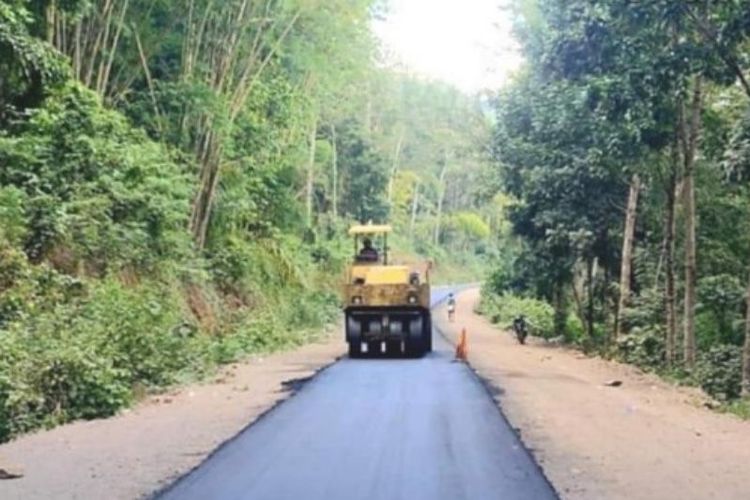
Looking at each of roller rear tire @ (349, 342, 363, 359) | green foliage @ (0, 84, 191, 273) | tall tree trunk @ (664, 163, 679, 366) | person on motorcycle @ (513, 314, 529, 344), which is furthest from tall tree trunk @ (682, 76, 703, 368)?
person on motorcycle @ (513, 314, 529, 344)

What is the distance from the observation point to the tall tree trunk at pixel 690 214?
19422 millimetres

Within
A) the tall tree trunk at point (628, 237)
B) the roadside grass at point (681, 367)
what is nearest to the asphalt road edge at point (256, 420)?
the roadside grass at point (681, 367)

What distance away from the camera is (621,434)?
40.1ft

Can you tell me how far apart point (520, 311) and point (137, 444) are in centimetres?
3278

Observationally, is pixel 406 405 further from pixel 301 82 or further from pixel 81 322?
pixel 301 82

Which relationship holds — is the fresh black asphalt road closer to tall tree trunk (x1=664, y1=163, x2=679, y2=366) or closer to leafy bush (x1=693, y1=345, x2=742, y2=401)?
leafy bush (x1=693, y1=345, x2=742, y2=401)

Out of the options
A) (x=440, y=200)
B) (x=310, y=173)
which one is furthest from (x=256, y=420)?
(x=440, y=200)

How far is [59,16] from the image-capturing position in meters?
20.4

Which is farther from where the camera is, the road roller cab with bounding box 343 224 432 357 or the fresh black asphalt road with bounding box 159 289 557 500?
the road roller cab with bounding box 343 224 432 357

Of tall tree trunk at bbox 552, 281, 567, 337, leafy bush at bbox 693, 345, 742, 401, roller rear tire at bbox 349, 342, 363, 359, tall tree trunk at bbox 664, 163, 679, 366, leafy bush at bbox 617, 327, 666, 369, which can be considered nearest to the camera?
leafy bush at bbox 693, 345, 742, 401

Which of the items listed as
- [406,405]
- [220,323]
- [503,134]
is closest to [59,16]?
[220,323]

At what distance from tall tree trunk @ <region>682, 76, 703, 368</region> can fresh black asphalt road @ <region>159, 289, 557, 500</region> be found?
592 centimetres

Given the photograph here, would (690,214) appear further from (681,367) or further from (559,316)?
(559,316)

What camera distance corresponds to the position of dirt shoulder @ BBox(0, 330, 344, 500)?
8758 mm
